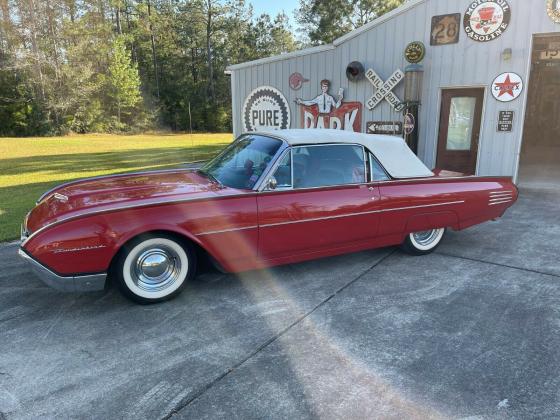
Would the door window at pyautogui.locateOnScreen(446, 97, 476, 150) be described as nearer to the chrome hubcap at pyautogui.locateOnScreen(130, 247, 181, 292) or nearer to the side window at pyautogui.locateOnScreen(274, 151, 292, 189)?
the side window at pyautogui.locateOnScreen(274, 151, 292, 189)

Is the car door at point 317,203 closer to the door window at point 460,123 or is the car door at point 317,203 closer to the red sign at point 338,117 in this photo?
the door window at point 460,123

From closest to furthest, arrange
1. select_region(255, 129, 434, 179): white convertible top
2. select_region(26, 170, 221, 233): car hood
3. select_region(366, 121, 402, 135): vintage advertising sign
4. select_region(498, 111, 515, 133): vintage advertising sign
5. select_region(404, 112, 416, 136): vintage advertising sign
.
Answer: select_region(26, 170, 221, 233): car hood, select_region(255, 129, 434, 179): white convertible top, select_region(498, 111, 515, 133): vintage advertising sign, select_region(404, 112, 416, 136): vintage advertising sign, select_region(366, 121, 402, 135): vintage advertising sign

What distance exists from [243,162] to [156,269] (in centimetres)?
142

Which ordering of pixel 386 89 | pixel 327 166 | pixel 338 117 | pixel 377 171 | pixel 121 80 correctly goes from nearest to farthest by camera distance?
pixel 327 166 < pixel 377 171 < pixel 386 89 < pixel 338 117 < pixel 121 80

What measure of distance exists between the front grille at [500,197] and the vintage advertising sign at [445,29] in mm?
4669

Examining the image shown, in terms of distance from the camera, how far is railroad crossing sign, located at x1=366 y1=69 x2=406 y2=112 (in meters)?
9.01

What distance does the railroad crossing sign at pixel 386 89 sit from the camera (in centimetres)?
901

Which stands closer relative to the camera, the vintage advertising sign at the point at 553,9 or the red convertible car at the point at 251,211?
the red convertible car at the point at 251,211

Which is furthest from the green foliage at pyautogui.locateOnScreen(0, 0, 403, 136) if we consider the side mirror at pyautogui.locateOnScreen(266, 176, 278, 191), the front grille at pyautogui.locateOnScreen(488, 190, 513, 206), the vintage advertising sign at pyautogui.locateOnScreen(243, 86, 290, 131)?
the side mirror at pyautogui.locateOnScreen(266, 176, 278, 191)

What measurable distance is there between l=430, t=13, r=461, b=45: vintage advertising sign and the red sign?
2.04 m

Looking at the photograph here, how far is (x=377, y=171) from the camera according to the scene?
4426mm

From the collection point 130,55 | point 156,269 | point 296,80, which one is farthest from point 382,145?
point 130,55

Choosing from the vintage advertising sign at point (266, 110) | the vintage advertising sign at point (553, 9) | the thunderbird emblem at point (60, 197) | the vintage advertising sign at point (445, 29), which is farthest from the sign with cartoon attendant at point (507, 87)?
the thunderbird emblem at point (60, 197)

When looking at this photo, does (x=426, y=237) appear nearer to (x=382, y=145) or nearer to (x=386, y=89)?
(x=382, y=145)
